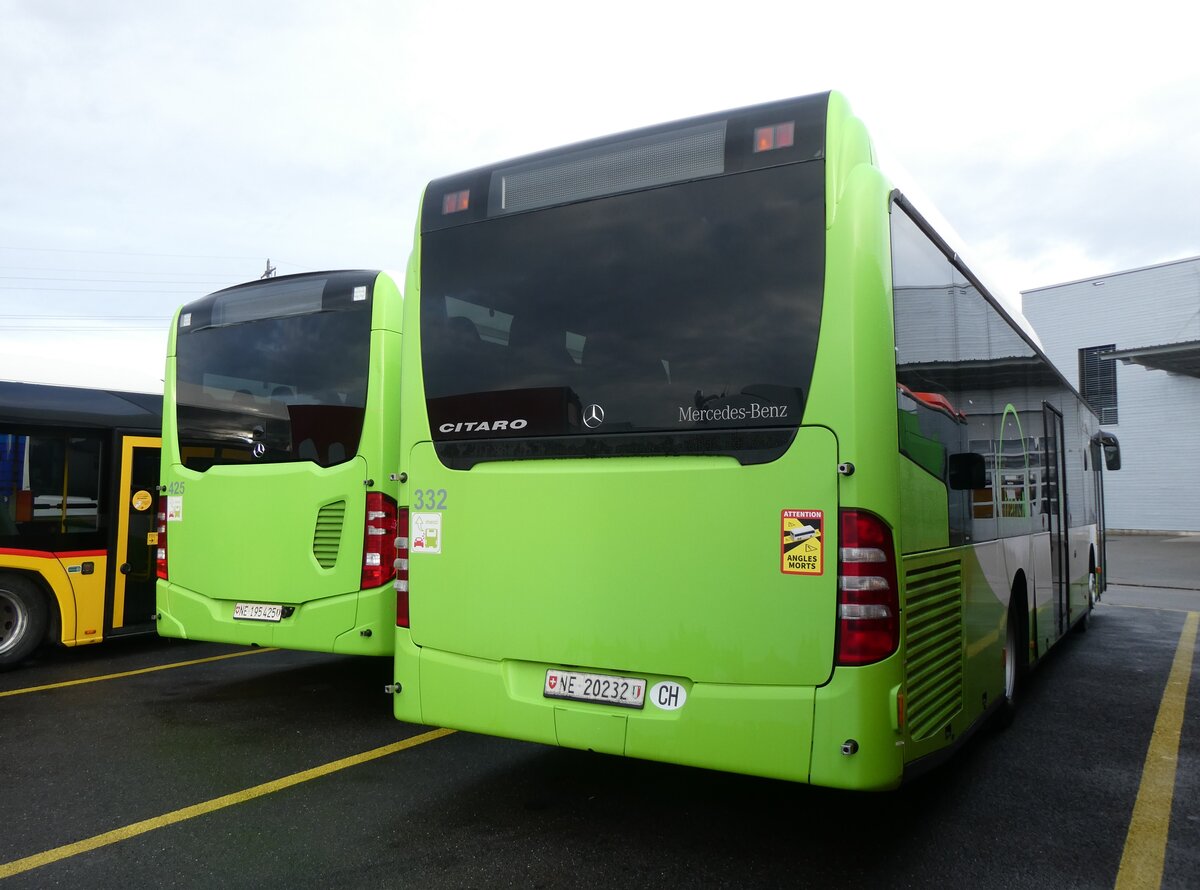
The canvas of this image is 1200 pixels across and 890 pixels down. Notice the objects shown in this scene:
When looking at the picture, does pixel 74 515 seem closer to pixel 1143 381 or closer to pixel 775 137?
pixel 775 137

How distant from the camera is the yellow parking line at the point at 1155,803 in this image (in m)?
3.69

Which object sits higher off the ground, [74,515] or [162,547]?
[74,515]

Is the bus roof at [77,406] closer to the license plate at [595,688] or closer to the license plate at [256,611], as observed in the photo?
the license plate at [256,611]

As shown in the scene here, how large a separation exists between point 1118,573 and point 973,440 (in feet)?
51.7

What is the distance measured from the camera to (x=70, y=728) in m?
5.91

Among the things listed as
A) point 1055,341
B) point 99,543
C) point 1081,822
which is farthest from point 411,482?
point 1055,341

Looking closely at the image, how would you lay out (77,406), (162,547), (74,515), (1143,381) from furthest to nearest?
1. (1143,381)
2. (77,406)
3. (74,515)
4. (162,547)

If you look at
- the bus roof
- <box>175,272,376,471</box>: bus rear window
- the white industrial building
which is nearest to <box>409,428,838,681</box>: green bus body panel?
<box>175,272,376,471</box>: bus rear window

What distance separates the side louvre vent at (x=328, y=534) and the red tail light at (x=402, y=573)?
5.68 ft

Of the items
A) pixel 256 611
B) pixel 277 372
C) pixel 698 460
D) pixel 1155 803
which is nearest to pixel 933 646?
pixel 698 460

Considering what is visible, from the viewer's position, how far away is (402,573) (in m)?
4.60

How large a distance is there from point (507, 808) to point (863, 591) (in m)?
2.16

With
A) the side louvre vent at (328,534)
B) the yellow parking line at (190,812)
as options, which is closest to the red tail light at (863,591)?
the yellow parking line at (190,812)

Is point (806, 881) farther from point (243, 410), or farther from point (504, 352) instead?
point (243, 410)
